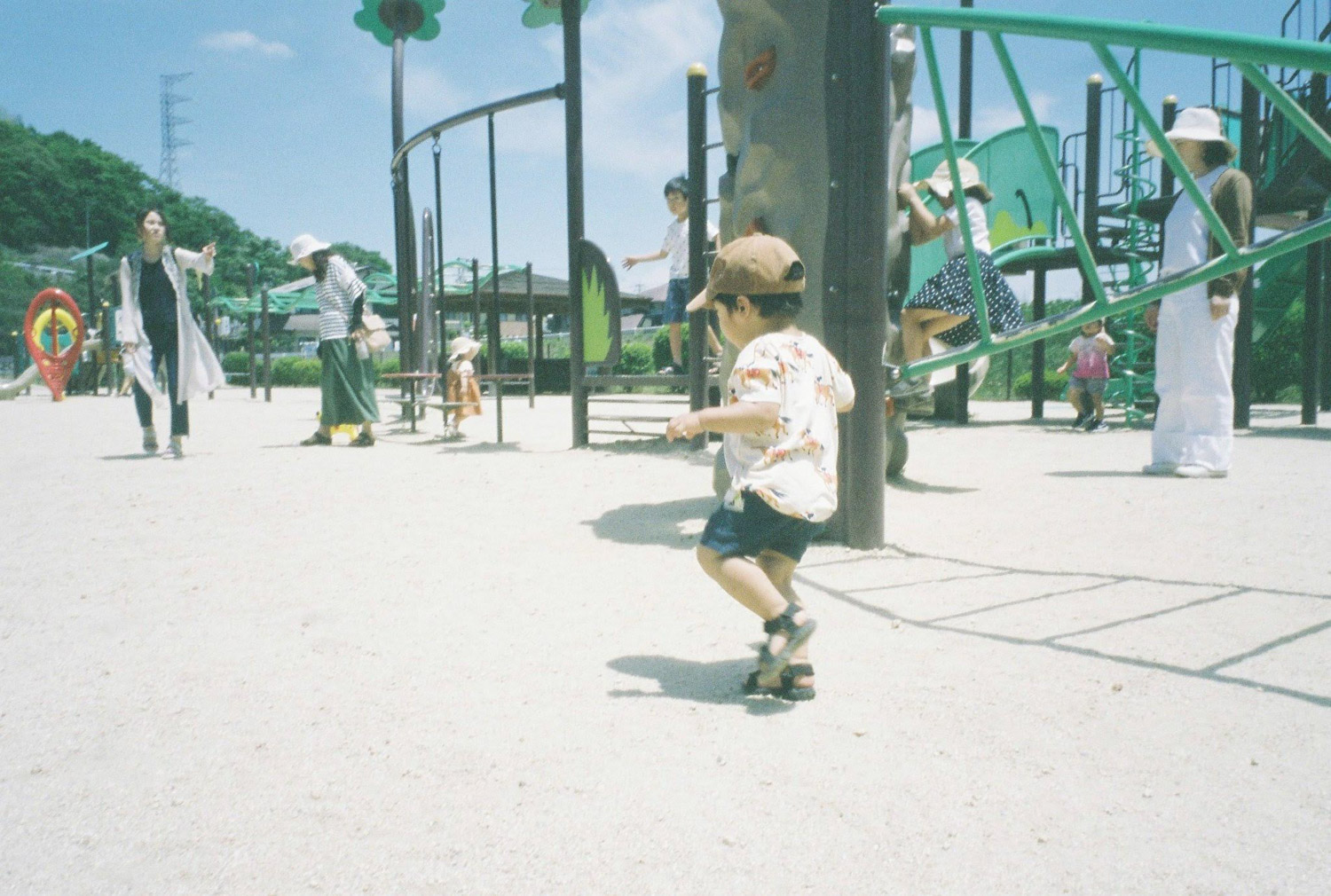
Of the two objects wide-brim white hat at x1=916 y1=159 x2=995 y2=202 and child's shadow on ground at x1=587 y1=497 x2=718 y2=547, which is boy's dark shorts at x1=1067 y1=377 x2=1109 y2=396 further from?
child's shadow on ground at x1=587 y1=497 x2=718 y2=547

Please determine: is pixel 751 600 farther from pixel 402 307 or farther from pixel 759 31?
pixel 402 307

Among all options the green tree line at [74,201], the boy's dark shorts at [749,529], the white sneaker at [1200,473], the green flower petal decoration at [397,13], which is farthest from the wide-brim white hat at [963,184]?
→ the green tree line at [74,201]

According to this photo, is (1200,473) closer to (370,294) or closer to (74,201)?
(370,294)

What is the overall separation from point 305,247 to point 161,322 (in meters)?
1.56

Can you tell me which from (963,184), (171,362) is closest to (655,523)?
(963,184)

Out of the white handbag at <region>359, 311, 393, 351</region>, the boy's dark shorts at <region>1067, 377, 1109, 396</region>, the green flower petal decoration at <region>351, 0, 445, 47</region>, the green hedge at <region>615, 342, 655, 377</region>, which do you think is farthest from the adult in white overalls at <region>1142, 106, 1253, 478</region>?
the green hedge at <region>615, 342, 655, 377</region>

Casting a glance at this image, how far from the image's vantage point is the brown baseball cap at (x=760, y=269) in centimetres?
248

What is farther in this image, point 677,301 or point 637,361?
point 637,361

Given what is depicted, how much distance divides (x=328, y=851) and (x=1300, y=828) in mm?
1686

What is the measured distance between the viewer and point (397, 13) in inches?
475

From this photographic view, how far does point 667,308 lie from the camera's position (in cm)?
818

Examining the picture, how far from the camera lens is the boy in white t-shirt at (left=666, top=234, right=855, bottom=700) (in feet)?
7.77

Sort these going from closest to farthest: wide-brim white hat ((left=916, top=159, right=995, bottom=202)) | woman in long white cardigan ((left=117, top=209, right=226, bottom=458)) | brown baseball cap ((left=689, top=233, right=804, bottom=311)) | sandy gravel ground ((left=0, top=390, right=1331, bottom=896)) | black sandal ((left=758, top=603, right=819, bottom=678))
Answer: sandy gravel ground ((left=0, top=390, right=1331, bottom=896))
black sandal ((left=758, top=603, right=819, bottom=678))
brown baseball cap ((left=689, top=233, right=804, bottom=311))
wide-brim white hat ((left=916, top=159, right=995, bottom=202))
woman in long white cardigan ((left=117, top=209, right=226, bottom=458))

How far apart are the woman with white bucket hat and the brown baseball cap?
6.77 meters
